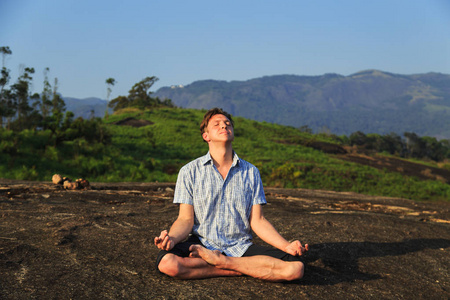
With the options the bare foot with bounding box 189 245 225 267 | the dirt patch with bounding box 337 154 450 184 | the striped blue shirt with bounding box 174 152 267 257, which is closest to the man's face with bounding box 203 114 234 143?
the striped blue shirt with bounding box 174 152 267 257

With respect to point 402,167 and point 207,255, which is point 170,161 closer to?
point 402,167

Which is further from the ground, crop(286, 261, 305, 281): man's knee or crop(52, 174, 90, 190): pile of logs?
crop(286, 261, 305, 281): man's knee

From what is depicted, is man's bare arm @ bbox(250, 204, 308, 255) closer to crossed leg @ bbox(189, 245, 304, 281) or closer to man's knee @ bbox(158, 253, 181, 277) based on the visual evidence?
crossed leg @ bbox(189, 245, 304, 281)

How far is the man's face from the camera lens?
425 cm

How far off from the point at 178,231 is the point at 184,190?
44 centimetres

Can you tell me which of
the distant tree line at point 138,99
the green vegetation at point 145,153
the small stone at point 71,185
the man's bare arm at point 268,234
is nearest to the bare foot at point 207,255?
the man's bare arm at point 268,234

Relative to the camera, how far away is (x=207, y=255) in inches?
157

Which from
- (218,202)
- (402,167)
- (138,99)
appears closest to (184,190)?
(218,202)

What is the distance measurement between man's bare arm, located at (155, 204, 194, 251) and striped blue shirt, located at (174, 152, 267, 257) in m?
0.08

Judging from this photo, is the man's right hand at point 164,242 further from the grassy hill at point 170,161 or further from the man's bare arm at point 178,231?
the grassy hill at point 170,161

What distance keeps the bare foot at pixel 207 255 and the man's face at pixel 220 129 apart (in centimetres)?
107

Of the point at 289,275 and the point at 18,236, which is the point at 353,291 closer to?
the point at 289,275

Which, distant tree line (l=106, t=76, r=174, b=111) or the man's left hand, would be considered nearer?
the man's left hand

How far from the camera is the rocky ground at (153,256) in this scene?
12.8ft
